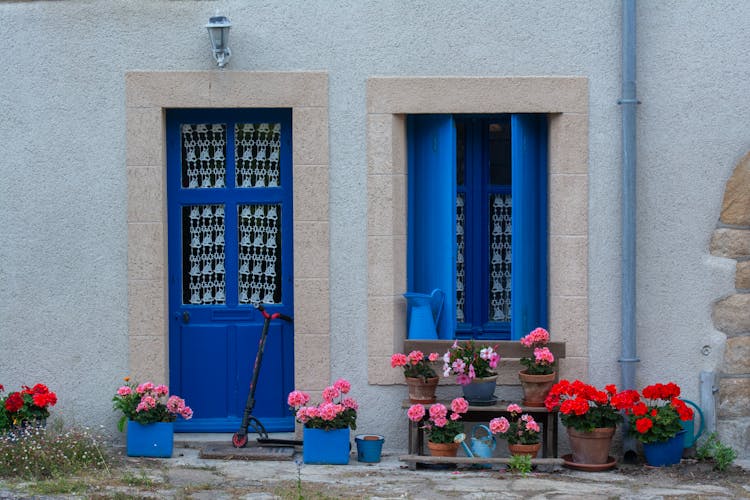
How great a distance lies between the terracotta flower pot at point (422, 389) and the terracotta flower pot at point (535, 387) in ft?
1.85

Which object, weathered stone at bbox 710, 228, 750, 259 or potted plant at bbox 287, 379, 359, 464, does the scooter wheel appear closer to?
potted plant at bbox 287, 379, 359, 464

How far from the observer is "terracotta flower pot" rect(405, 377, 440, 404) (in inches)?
311

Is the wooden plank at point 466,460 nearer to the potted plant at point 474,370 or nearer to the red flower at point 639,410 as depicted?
the potted plant at point 474,370

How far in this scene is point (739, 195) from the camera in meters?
8.05

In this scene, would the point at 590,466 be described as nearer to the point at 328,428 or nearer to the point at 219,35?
the point at 328,428

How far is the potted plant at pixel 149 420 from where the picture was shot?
7863mm

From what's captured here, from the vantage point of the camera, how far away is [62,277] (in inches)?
322

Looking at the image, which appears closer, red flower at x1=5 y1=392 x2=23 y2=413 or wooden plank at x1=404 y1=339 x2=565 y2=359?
red flower at x1=5 y1=392 x2=23 y2=413

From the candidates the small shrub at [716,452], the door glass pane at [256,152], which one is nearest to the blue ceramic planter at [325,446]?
the door glass pane at [256,152]

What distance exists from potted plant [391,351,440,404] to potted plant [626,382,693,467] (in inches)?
49.4

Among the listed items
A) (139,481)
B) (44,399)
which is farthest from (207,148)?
(139,481)

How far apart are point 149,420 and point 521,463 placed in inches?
92.8

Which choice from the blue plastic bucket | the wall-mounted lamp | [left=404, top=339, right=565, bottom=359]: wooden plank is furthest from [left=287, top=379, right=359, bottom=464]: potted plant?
the wall-mounted lamp

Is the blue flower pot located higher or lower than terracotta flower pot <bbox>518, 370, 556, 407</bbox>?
lower
